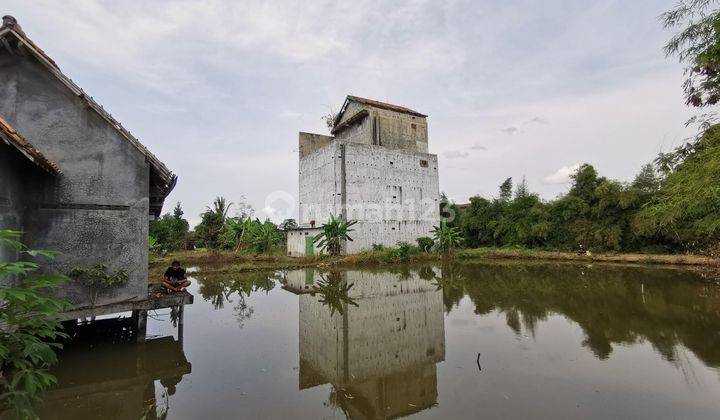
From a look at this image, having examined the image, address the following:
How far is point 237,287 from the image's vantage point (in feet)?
53.2

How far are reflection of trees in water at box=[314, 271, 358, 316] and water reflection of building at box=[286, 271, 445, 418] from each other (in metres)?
0.22

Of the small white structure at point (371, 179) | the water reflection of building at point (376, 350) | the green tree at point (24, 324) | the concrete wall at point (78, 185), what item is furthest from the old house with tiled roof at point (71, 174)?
the small white structure at point (371, 179)

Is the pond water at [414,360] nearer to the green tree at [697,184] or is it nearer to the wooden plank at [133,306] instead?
the wooden plank at [133,306]

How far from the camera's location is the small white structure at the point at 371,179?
2619cm

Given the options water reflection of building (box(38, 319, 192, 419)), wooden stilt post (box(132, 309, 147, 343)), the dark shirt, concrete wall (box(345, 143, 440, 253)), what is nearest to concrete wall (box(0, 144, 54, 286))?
water reflection of building (box(38, 319, 192, 419))

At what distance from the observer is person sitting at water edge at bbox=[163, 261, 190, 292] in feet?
28.2

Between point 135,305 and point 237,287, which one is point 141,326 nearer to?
point 135,305

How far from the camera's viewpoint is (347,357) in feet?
25.3

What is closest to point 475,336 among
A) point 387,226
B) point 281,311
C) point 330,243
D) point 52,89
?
point 281,311

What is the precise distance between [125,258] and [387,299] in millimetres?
8299

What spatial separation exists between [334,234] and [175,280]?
16.0 metres

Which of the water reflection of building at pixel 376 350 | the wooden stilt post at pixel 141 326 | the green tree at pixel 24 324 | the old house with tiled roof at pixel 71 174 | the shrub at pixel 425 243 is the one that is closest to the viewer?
the green tree at pixel 24 324

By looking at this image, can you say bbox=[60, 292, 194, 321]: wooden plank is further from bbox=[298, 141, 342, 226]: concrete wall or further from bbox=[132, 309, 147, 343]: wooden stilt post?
bbox=[298, 141, 342, 226]: concrete wall

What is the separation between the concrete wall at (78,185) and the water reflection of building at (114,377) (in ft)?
4.10
